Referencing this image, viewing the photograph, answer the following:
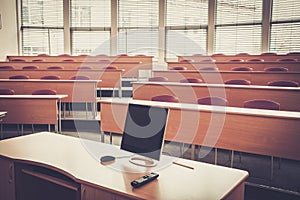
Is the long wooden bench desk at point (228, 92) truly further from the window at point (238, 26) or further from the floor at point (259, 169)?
the window at point (238, 26)

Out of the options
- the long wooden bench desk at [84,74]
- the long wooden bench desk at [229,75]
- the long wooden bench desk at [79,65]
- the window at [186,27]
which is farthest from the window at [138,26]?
the long wooden bench desk at [229,75]

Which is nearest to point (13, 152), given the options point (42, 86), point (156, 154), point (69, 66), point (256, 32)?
point (156, 154)

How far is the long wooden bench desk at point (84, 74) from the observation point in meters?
7.11

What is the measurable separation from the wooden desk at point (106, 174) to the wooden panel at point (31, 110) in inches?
84.5

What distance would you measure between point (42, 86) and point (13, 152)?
3880mm

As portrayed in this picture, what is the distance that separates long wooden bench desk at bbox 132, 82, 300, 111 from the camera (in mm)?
4492

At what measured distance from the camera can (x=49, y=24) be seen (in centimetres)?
1100

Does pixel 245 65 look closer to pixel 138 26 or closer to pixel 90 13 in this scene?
pixel 138 26

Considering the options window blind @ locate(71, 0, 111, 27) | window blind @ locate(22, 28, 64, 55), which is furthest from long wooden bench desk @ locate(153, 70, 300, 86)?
window blind @ locate(22, 28, 64, 55)

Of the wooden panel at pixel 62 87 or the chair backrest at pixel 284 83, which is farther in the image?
the wooden panel at pixel 62 87

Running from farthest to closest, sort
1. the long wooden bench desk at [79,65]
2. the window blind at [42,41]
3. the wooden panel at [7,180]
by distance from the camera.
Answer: the window blind at [42,41]
the long wooden bench desk at [79,65]
the wooden panel at [7,180]

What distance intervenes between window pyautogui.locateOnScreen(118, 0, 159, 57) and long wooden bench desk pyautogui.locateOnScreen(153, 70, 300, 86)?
13.5ft

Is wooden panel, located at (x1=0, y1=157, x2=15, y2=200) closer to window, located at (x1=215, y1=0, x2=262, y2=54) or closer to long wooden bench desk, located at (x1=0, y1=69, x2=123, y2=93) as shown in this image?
long wooden bench desk, located at (x1=0, y1=69, x2=123, y2=93)

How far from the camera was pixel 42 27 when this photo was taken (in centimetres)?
1104
